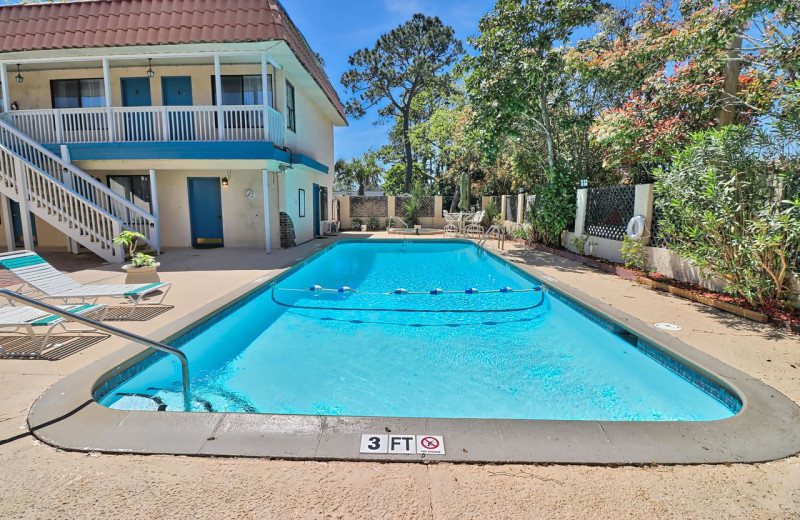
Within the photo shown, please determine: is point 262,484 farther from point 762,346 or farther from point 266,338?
point 762,346

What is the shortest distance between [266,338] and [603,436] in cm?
450

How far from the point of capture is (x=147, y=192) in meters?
12.2

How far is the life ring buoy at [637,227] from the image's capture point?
805 centimetres

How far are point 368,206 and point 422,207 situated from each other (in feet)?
10.0

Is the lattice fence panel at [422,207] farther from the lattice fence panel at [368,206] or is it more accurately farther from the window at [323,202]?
the window at [323,202]

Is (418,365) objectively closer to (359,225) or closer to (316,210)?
(316,210)

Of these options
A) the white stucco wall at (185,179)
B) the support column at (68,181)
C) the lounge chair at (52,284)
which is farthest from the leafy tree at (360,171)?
the lounge chair at (52,284)

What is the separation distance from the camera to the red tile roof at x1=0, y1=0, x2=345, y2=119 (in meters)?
9.88

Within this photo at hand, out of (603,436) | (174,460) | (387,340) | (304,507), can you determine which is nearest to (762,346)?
(603,436)

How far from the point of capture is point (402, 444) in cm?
246

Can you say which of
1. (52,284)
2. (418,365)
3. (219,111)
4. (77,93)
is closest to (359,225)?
(219,111)

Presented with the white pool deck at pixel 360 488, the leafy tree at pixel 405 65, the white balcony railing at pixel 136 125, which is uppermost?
the leafy tree at pixel 405 65

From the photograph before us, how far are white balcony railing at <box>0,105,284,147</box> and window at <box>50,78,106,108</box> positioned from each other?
3.67 ft

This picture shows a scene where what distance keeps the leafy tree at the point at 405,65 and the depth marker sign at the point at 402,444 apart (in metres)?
27.1
